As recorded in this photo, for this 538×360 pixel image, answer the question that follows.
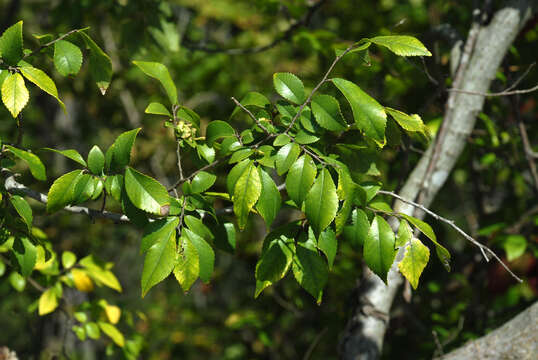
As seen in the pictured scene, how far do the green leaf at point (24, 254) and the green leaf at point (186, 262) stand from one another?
42 cm

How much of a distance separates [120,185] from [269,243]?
357 millimetres

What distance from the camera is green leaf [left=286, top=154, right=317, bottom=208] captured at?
0.93 metres

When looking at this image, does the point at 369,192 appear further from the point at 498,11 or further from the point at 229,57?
the point at 229,57

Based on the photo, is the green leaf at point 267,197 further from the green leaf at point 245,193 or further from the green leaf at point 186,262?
the green leaf at point 186,262

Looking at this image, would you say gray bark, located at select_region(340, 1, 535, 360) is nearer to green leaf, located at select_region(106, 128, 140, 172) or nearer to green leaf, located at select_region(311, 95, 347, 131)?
green leaf, located at select_region(311, 95, 347, 131)

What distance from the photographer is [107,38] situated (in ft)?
15.1

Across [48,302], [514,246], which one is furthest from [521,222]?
[48,302]

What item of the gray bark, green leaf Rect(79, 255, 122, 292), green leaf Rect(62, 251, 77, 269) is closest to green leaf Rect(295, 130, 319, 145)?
the gray bark

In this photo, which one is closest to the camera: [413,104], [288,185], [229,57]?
[288,185]

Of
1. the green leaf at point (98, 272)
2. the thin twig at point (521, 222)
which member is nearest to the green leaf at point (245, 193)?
the green leaf at point (98, 272)

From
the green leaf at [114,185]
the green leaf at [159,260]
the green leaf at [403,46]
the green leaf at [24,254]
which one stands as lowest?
the green leaf at [24,254]

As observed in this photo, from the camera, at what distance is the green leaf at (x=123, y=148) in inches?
39.5

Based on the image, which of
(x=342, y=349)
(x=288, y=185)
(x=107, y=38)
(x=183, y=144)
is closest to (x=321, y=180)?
(x=288, y=185)

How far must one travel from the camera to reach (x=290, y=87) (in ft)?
3.45
